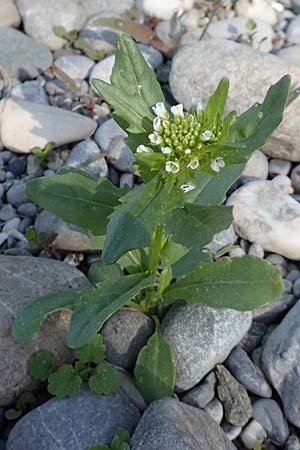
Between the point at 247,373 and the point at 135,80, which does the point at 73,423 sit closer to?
the point at 247,373

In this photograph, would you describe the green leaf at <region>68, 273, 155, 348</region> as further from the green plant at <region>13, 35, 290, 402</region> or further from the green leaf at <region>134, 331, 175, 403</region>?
the green leaf at <region>134, 331, 175, 403</region>

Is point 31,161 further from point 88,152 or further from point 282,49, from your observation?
point 282,49

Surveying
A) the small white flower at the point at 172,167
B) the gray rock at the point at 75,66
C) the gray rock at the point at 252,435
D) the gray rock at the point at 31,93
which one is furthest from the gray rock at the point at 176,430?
the gray rock at the point at 75,66

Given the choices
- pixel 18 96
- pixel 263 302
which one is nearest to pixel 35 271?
pixel 263 302

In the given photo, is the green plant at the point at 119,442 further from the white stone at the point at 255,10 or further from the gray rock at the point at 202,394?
the white stone at the point at 255,10

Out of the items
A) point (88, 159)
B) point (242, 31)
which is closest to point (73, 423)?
point (88, 159)

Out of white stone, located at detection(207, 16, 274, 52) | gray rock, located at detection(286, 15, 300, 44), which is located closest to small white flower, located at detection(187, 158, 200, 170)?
white stone, located at detection(207, 16, 274, 52)
